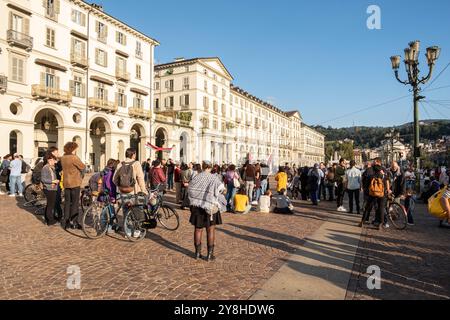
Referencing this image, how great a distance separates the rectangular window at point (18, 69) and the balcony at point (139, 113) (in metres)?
12.3

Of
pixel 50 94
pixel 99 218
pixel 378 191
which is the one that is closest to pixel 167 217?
pixel 99 218

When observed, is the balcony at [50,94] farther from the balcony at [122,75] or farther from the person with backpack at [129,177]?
the person with backpack at [129,177]

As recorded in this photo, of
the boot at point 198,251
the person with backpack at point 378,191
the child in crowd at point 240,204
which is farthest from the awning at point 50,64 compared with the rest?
the person with backpack at point 378,191

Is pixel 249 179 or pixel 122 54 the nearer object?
pixel 249 179

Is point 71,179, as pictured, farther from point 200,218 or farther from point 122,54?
point 122,54

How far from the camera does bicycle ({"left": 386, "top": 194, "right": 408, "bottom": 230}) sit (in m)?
8.67

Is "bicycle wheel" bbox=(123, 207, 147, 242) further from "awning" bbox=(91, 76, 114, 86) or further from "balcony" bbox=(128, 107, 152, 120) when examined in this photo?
"balcony" bbox=(128, 107, 152, 120)

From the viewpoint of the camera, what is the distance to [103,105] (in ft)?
107

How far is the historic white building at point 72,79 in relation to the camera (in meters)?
25.0

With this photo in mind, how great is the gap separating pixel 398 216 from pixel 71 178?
357 inches
